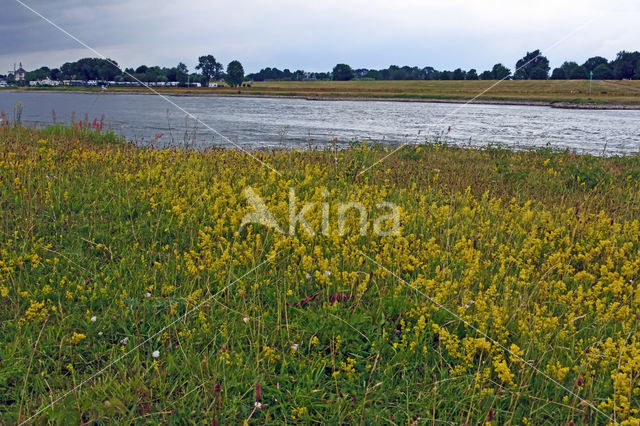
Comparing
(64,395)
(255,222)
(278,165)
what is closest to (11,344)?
(64,395)

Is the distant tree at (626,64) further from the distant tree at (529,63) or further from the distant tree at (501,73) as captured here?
the distant tree at (529,63)

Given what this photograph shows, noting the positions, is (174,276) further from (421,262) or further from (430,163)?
(430,163)

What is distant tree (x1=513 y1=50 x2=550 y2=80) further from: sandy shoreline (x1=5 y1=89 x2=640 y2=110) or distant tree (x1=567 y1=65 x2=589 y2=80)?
sandy shoreline (x1=5 y1=89 x2=640 y2=110)

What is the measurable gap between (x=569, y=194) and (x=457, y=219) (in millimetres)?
3574

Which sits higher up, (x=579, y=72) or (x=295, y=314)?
(x=579, y=72)

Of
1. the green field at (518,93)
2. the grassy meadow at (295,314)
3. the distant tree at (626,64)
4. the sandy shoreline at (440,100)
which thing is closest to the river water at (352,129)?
→ the grassy meadow at (295,314)

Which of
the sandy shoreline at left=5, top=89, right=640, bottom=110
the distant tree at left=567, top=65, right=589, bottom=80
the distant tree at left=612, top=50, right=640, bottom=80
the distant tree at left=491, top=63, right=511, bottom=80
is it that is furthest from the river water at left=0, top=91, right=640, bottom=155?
the sandy shoreline at left=5, top=89, right=640, bottom=110

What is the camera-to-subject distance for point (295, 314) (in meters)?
3.94

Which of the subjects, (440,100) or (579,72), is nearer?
(579,72)

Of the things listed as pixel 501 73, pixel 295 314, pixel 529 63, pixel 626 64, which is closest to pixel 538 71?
pixel 501 73

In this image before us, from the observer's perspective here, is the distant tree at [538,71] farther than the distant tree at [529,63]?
Yes

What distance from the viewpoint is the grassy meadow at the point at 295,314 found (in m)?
3.07

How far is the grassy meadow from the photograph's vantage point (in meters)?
3.07

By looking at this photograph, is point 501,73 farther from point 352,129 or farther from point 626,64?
point 626,64
